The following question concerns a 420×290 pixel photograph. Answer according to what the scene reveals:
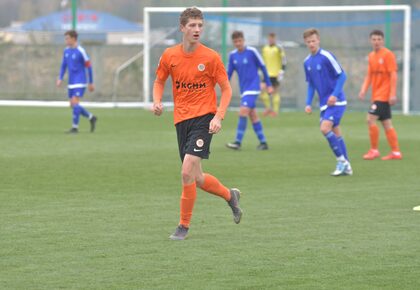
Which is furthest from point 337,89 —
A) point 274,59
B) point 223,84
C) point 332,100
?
point 274,59

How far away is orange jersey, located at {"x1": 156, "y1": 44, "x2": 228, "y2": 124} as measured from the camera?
9.42 meters

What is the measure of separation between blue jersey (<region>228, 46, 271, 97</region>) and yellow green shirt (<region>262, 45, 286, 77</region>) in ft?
31.9

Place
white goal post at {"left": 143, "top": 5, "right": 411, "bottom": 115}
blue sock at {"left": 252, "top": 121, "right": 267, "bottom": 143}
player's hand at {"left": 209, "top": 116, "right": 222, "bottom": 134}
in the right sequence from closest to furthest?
1. player's hand at {"left": 209, "top": 116, "right": 222, "bottom": 134}
2. blue sock at {"left": 252, "top": 121, "right": 267, "bottom": 143}
3. white goal post at {"left": 143, "top": 5, "right": 411, "bottom": 115}

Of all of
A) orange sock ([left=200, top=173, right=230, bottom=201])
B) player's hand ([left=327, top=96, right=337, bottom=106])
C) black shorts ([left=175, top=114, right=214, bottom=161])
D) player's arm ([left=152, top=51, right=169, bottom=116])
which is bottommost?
orange sock ([left=200, top=173, right=230, bottom=201])

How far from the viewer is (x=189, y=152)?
9.33m

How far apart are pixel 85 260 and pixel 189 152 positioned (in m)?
1.62

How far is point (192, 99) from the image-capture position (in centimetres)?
946

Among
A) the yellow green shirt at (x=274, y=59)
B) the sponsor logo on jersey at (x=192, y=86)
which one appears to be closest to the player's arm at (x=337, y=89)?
the sponsor logo on jersey at (x=192, y=86)

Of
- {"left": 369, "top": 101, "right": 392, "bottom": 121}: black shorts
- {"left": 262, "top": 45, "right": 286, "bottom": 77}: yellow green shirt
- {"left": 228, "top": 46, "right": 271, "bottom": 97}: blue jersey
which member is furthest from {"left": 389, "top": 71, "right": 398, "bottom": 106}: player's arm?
{"left": 262, "top": 45, "right": 286, "bottom": 77}: yellow green shirt

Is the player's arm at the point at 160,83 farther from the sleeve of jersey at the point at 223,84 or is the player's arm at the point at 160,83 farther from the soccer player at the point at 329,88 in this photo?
the soccer player at the point at 329,88

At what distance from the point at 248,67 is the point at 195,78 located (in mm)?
9778

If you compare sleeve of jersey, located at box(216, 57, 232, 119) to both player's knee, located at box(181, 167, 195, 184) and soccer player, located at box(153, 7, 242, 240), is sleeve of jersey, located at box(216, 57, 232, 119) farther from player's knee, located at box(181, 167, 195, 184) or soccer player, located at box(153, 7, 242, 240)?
player's knee, located at box(181, 167, 195, 184)

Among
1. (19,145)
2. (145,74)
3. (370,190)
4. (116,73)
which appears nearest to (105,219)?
(370,190)

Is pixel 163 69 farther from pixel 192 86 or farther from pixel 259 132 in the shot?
pixel 259 132
